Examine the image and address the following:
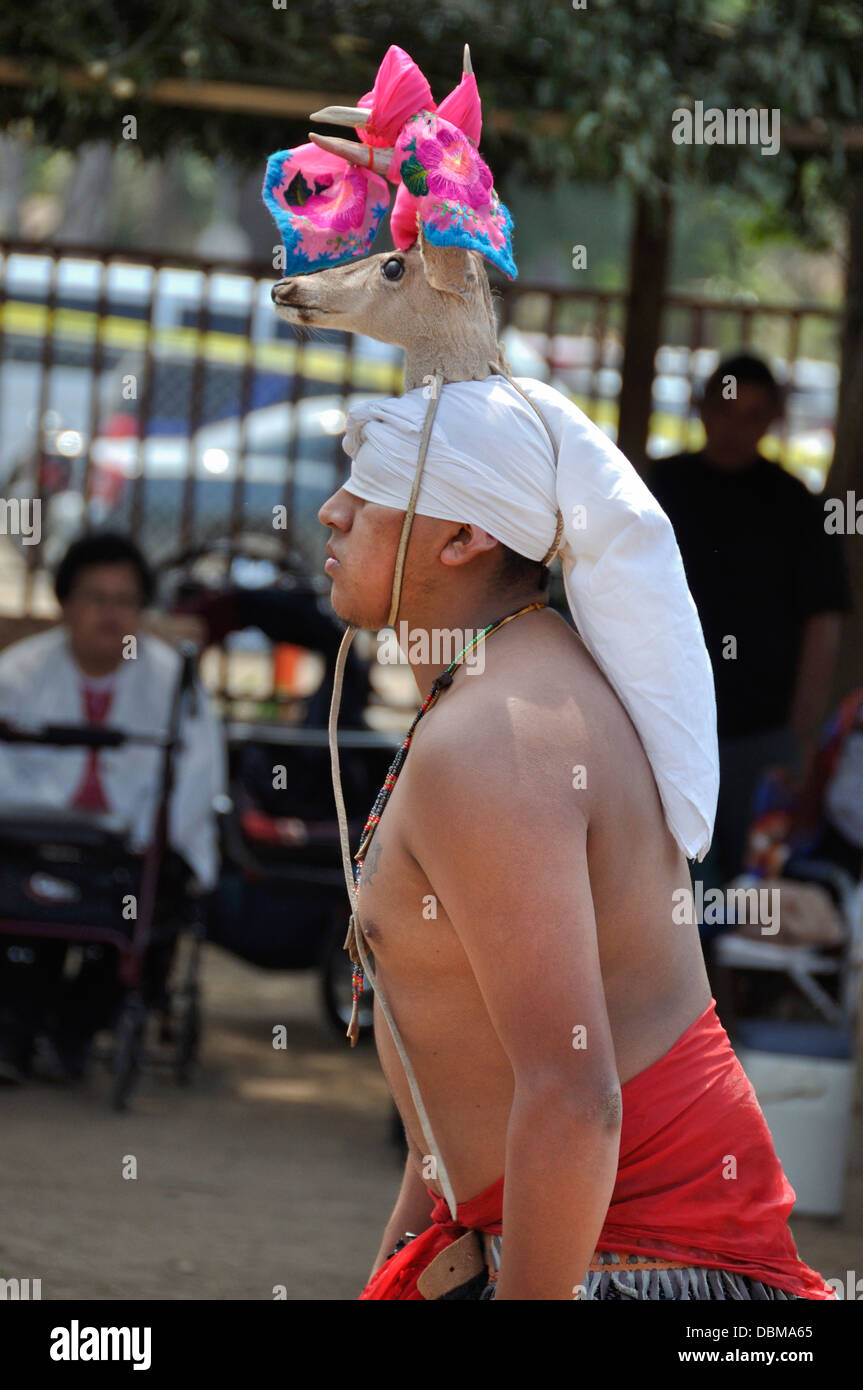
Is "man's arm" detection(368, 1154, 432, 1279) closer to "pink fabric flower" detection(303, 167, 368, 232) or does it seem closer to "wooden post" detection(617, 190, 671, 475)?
"pink fabric flower" detection(303, 167, 368, 232)

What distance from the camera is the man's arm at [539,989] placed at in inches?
66.7

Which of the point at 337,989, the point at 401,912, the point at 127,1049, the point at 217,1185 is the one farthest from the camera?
the point at 337,989

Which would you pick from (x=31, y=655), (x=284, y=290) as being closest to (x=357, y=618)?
(x=284, y=290)

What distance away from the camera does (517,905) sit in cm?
170

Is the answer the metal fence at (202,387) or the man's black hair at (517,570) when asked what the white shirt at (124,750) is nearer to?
the metal fence at (202,387)

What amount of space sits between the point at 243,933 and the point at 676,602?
4920mm

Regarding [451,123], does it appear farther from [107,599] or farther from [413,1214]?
[107,599]

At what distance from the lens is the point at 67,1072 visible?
608cm

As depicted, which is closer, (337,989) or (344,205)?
(344,205)

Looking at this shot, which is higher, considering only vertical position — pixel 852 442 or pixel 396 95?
pixel 852 442

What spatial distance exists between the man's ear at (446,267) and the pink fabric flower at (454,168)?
56mm

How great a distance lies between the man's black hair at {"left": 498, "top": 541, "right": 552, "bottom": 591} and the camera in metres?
2.00

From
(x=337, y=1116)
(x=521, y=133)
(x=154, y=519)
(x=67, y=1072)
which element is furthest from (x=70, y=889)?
(x=154, y=519)

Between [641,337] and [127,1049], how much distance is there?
4.43m
